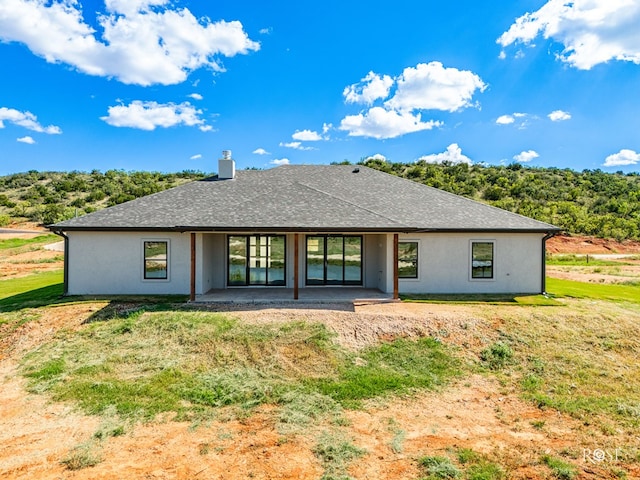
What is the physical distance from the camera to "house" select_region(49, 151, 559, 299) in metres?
13.5

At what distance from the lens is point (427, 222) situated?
47.7 ft

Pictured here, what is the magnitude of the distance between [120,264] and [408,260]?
11.2m

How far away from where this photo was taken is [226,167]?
1919cm

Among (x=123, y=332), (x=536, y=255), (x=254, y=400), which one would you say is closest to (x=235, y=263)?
(x=123, y=332)

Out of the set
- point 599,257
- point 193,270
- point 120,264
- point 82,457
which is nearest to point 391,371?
point 82,457

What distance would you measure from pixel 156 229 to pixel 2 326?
5.23 m

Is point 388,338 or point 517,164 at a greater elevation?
point 517,164

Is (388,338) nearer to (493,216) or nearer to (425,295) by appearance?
(425,295)

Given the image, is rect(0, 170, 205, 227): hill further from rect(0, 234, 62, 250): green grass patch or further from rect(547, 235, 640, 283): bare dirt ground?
rect(547, 235, 640, 283): bare dirt ground

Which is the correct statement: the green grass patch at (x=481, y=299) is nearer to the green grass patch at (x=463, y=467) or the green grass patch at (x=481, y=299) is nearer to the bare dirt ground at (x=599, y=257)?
the green grass patch at (x=463, y=467)

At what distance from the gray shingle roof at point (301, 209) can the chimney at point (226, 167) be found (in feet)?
1.34

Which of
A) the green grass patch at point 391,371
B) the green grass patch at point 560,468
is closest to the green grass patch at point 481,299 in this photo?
the green grass patch at point 391,371

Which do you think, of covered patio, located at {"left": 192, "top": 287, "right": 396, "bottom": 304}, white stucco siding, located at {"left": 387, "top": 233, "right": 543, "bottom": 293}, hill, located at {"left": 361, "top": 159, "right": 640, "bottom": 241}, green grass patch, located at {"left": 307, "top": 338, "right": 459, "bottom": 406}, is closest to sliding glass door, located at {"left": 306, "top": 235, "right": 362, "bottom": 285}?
covered patio, located at {"left": 192, "top": 287, "right": 396, "bottom": 304}

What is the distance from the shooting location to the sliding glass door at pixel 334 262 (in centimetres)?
1540
